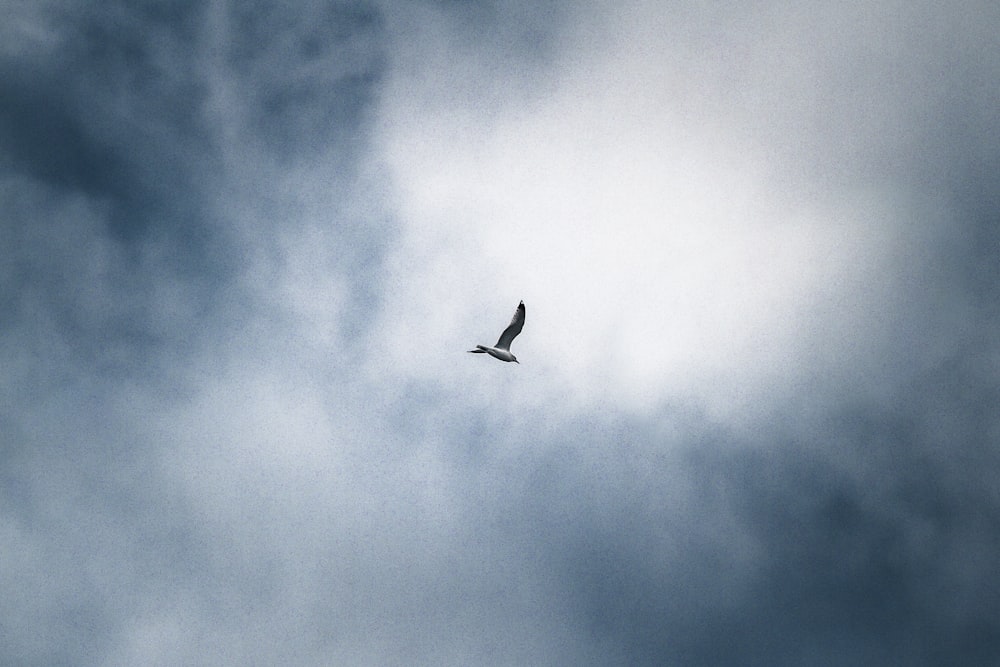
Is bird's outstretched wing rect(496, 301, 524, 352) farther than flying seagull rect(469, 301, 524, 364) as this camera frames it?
Yes

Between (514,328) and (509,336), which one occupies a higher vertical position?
(514,328)

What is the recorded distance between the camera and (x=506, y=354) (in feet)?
85.7

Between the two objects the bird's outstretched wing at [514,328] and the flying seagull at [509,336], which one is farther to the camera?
the bird's outstretched wing at [514,328]
